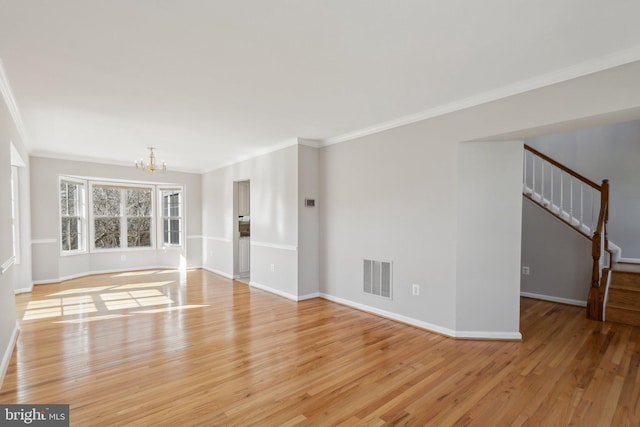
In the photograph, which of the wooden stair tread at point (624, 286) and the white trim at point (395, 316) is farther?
the wooden stair tread at point (624, 286)

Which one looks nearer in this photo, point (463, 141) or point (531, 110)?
point (531, 110)

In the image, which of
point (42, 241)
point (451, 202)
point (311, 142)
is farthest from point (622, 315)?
point (42, 241)

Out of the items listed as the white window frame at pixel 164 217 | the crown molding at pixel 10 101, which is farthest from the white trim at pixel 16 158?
the white window frame at pixel 164 217

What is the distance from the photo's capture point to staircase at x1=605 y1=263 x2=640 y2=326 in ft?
12.0

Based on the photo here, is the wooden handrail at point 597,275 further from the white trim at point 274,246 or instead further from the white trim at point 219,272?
the white trim at point 219,272

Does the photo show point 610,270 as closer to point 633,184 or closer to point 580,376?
point 633,184

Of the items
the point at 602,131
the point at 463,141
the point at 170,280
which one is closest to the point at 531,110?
the point at 463,141

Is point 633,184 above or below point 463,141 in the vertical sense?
below

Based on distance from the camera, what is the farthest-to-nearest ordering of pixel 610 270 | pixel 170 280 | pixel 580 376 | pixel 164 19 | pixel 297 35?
pixel 170 280, pixel 610 270, pixel 580 376, pixel 297 35, pixel 164 19

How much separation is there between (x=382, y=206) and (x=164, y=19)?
9.92ft

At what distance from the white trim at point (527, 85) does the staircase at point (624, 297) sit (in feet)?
9.65

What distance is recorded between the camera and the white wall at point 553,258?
438 cm

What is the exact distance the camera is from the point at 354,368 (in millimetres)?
2654

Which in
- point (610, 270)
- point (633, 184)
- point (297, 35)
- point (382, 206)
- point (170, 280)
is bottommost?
point (170, 280)
